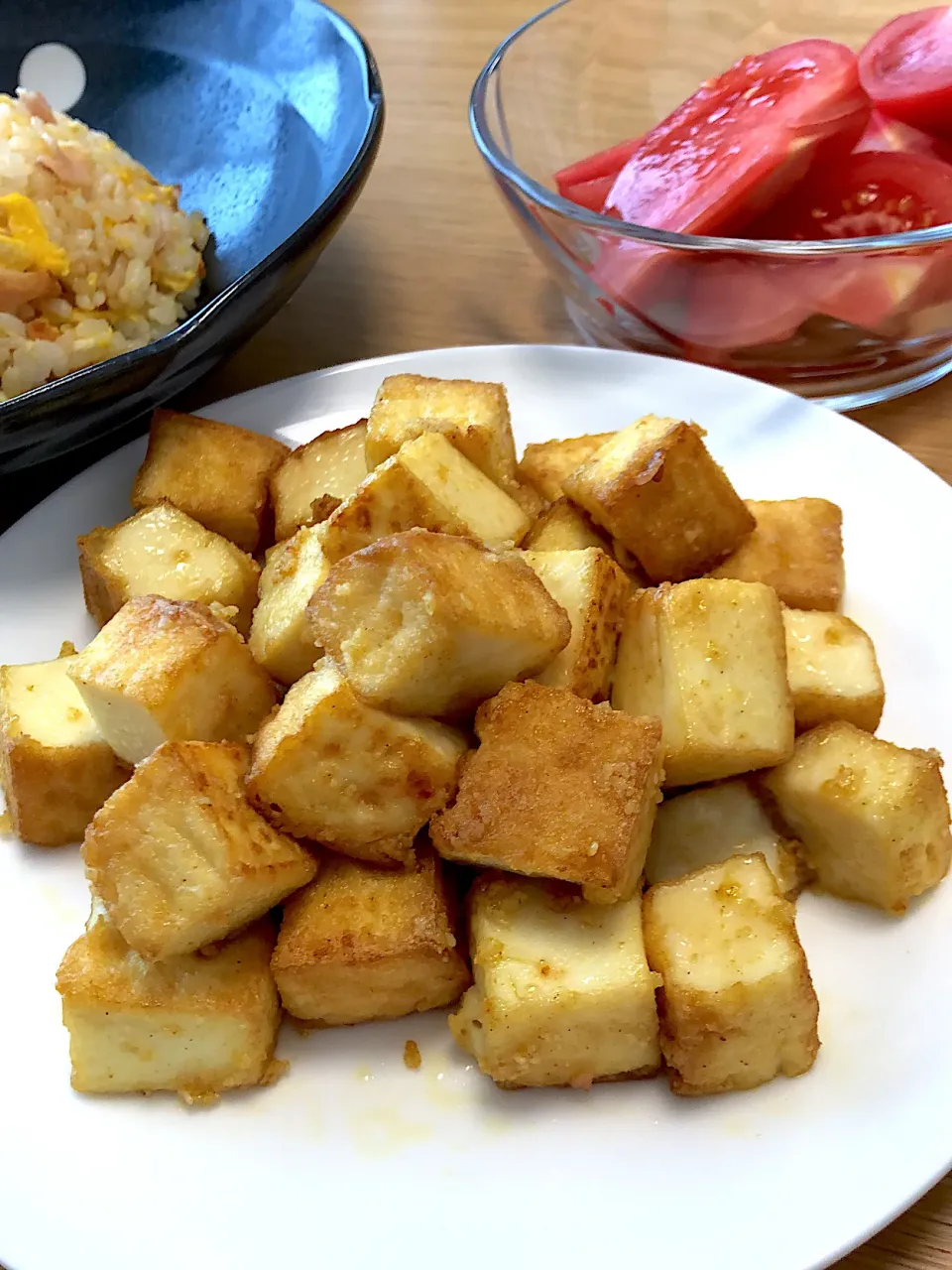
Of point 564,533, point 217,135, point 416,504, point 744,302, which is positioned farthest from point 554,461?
point 217,135

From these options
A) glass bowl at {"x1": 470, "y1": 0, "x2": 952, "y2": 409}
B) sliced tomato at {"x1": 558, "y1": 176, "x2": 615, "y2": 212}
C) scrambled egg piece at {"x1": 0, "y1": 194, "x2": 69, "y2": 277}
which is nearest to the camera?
Result: glass bowl at {"x1": 470, "y1": 0, "x2": 952, "y2": 409}

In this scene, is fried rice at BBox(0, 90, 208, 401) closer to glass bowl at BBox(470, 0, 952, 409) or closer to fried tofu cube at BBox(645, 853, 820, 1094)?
glass bowl at BBox(470, 0, 952, 409)

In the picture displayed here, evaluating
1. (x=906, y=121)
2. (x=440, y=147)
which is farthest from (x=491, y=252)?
(x=906, y=121)

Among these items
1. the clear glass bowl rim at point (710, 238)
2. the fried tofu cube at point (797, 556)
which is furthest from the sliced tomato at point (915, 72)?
the fried tofu cube at point (797, 556)

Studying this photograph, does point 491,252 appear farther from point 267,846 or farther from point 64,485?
point 267,846

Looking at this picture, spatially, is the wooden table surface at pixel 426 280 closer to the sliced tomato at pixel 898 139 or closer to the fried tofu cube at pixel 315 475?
the sliced tomato at pixel 898 139

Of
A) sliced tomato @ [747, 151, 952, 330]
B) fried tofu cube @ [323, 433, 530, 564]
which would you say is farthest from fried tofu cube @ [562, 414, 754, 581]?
sliced tomato @ [747, 151, 952, 330]
